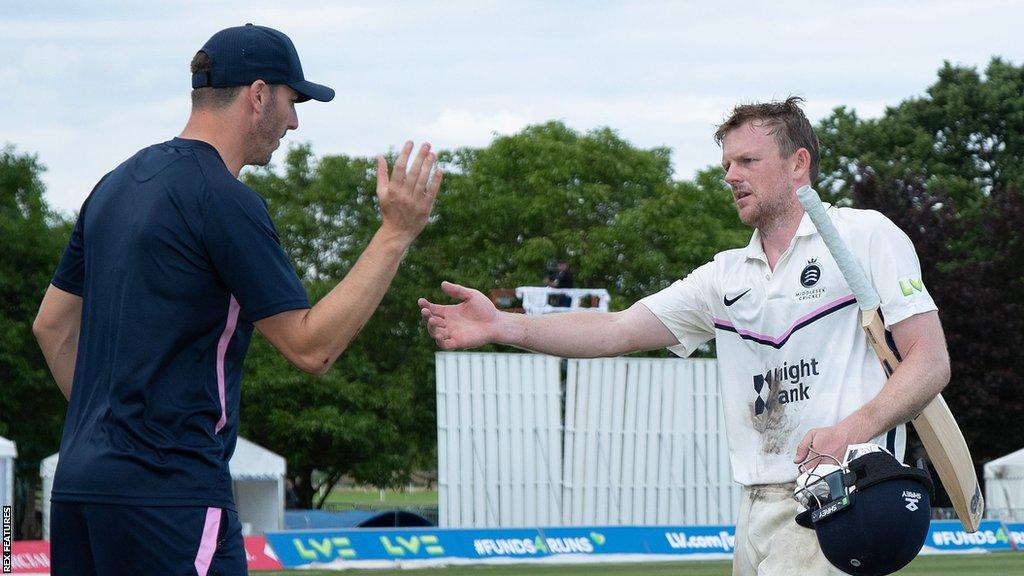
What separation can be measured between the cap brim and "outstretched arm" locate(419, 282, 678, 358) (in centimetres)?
154

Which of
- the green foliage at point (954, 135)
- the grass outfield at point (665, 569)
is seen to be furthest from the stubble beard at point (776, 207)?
the green foliage at point (954, 135)

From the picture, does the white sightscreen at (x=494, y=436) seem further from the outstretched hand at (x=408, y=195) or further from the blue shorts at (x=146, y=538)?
the blue shorts at (x=146, y=538)

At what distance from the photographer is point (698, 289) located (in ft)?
18.9

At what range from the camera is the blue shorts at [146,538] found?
373 centimetres

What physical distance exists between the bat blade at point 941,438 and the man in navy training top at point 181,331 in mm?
1811

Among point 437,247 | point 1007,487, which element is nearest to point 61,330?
point 1007,487

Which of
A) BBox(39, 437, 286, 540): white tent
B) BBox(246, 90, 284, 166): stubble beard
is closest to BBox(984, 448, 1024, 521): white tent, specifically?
BBox(39, 437, 286, 540): white tent

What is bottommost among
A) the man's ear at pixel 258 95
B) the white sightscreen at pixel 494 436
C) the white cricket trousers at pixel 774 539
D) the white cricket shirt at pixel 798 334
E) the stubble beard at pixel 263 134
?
the white sightscreen at pixel 494 436

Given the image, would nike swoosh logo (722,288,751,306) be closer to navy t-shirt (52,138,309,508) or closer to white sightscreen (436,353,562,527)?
navy t-shirt (52,138,309,508)

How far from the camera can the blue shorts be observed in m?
3.73

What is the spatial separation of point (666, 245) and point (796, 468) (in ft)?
145

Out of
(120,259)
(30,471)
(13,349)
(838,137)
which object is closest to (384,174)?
(120,259)

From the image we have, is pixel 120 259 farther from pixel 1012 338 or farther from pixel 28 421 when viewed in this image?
pixel 1012 338

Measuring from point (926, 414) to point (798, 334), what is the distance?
53 centimetres
